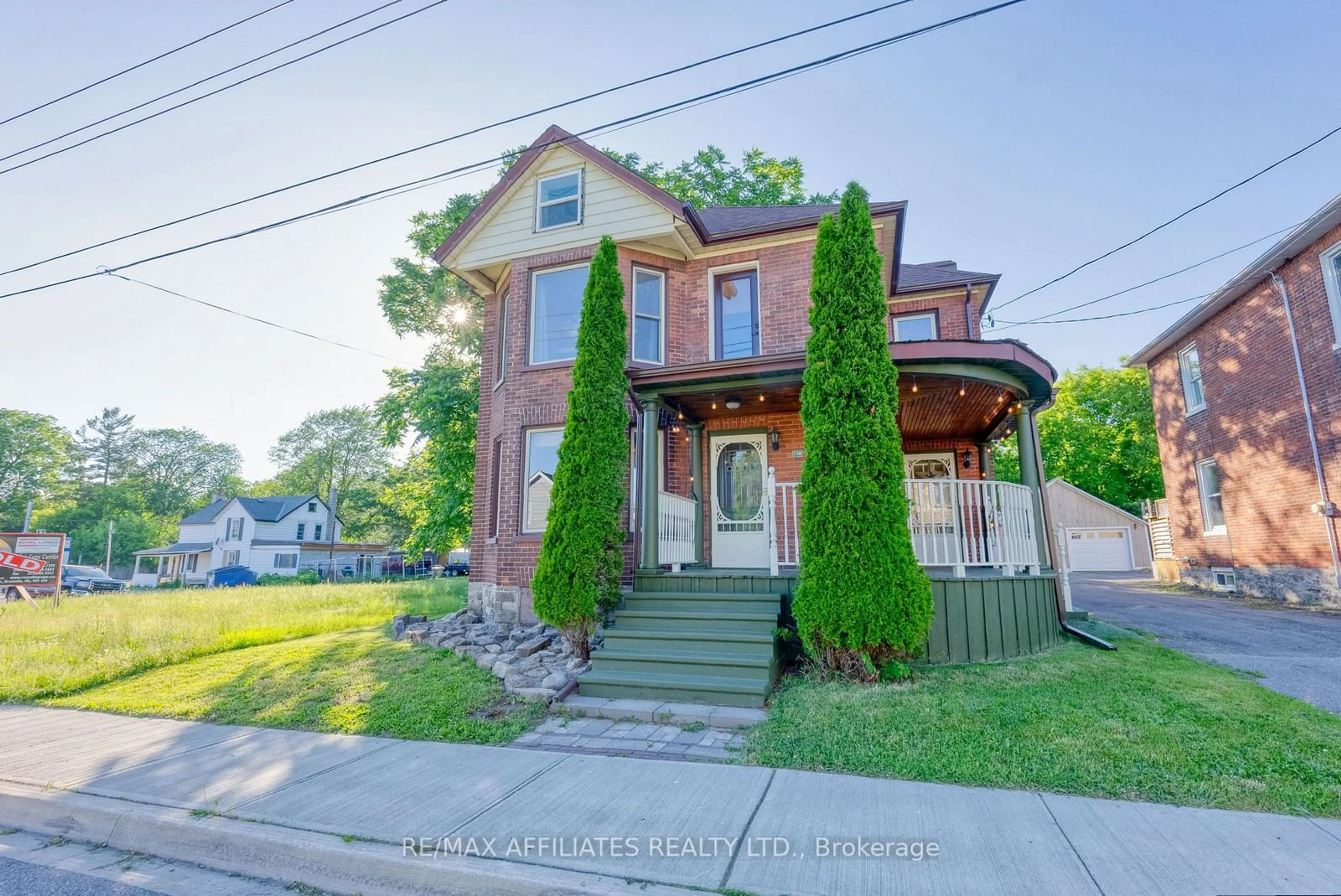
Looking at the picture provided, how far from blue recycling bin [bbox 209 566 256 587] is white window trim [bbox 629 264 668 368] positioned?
3167 cm

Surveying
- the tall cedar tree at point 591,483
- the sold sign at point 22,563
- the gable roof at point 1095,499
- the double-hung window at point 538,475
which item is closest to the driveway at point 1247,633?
the tall cedar tree at point 591,483

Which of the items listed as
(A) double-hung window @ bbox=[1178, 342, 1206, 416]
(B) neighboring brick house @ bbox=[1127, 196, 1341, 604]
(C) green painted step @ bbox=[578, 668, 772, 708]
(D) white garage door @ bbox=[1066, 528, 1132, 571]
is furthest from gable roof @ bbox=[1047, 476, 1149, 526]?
(C) green painted step @ bbox=[578, 668, 772, 708]

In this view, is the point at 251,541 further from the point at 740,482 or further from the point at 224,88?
the point at 740,482

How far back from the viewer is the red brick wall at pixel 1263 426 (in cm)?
1036

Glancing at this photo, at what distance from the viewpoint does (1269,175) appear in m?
8.23

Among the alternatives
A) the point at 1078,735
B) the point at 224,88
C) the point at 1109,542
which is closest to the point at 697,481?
the point at 1078,735

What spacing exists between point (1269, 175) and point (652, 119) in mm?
8547

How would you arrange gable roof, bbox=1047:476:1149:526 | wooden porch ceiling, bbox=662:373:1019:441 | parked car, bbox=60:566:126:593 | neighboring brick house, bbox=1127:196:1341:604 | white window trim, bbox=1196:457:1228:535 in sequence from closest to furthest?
1. wooden porch ceiling, bbox=662:373:1019:441
2. neighboring brick house, bbox=1127:196:1341:604
3. white window trim, bbox=1196:457:1228:535
4. gable roof, bbox=1047:476:1149:526
5. parked car, bbox=60:566:126:593

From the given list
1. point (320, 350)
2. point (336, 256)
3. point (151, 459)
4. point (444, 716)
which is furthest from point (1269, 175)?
point (151, 459)

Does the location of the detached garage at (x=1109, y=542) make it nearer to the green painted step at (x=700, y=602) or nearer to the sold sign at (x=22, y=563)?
the green painted step at (x=700, y=602)

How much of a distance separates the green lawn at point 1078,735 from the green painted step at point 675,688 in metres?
0.27

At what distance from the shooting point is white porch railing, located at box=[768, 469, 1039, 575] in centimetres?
622

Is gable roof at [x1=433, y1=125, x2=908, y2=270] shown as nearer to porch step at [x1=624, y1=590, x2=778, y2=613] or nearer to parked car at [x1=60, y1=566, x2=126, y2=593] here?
porch step at [x1=624, y1=590, x2=778, y2=613]

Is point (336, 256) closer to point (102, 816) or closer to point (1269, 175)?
point (102, 816)
